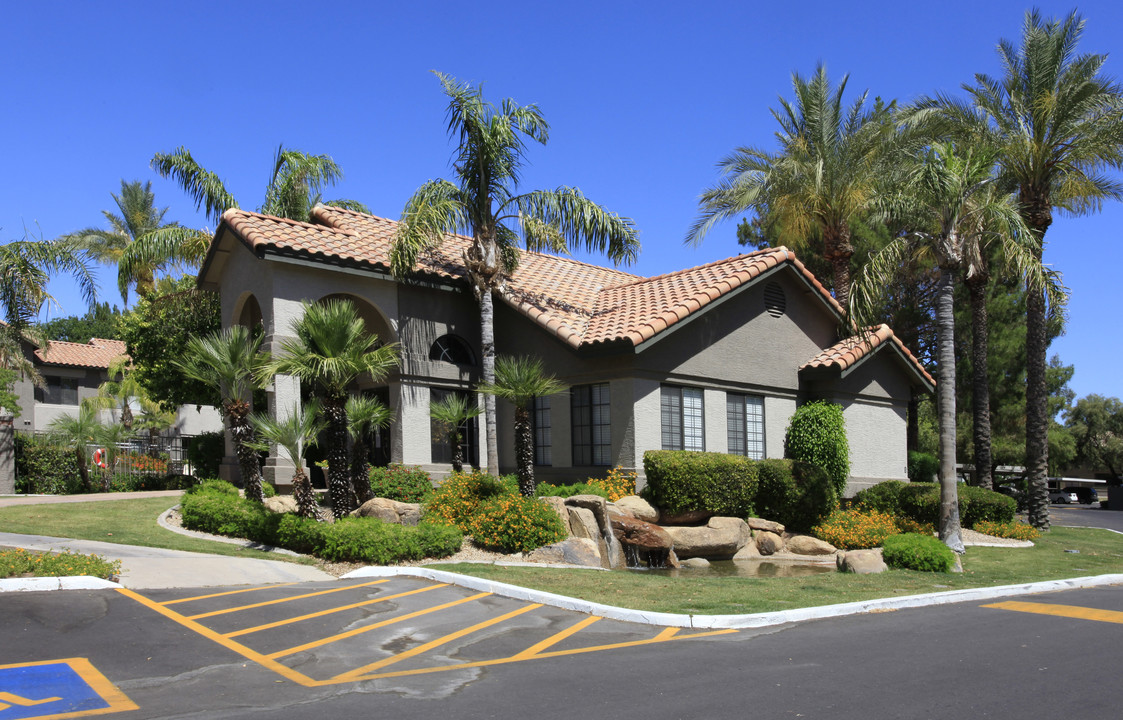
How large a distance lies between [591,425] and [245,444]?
7.49 meters

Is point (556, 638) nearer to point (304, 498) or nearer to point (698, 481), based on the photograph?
point (304, 498)

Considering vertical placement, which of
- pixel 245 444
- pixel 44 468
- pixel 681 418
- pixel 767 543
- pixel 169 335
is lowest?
pixel 767 543

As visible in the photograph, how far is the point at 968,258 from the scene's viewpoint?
687 inches

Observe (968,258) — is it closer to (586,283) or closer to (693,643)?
(586,283)

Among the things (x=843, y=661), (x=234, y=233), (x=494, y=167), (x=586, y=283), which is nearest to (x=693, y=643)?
(x=843, y=661)

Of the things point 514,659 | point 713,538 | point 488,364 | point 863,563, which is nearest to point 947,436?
point 863,563

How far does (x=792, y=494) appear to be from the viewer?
18.9m

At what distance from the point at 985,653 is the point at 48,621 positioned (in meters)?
9.35

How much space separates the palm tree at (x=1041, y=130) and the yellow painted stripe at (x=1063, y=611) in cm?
1175

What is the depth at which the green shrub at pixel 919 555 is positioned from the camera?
14641 mm

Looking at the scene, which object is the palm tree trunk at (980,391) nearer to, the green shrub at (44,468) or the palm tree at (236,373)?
the palm tree at (236,373)

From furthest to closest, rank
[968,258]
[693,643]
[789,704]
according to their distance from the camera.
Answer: [968,258], [693,643], [789,704]

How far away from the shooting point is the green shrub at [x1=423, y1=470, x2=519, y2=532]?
50.8 ft

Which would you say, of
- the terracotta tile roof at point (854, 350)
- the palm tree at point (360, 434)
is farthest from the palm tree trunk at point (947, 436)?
the palm tree at point (360, 434)
